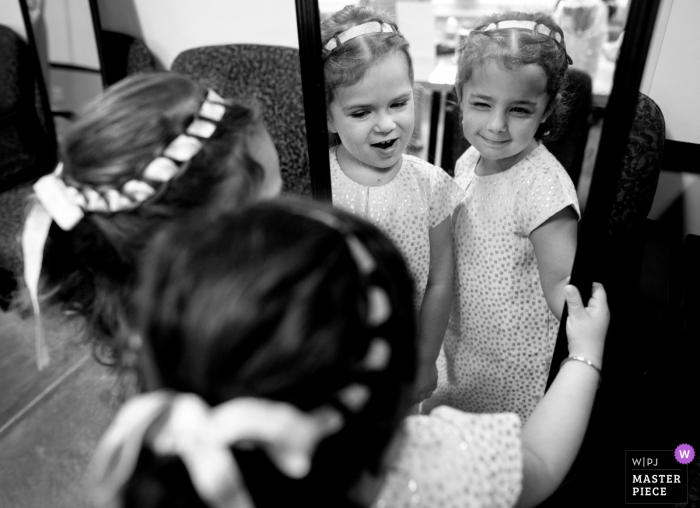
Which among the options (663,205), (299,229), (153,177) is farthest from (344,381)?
(663,205)

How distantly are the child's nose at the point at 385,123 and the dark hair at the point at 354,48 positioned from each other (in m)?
0.06

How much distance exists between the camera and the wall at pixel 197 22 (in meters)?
1.53

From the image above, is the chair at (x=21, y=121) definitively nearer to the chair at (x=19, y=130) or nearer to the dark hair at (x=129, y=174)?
the chair at (x=19, y=130)

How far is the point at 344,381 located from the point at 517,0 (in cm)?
53

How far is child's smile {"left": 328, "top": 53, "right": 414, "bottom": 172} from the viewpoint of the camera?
0.74 meters

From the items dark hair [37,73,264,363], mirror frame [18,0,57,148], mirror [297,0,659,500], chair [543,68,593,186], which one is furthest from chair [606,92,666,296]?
mirror frame [18,0,57,148]

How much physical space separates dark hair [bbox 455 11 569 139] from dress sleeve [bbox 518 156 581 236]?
6cm

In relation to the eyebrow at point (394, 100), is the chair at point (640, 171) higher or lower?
lower

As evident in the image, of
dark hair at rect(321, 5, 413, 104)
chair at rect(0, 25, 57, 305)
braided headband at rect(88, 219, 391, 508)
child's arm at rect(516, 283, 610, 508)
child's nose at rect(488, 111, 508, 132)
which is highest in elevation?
dark hair at rect(321, 5, 413, 104)

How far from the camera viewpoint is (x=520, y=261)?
768mm

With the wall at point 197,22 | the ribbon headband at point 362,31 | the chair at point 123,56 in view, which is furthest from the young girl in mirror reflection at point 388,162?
the chair at point 123,56

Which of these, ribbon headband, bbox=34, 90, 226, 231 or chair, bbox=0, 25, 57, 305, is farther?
chair, bbox=0, 25, 57, 305

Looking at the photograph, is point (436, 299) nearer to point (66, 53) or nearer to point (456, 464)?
point (456, 464)

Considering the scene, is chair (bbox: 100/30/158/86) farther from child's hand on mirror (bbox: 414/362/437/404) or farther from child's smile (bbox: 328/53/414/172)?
child's hand on mirror (bbox: 414/362/437/404)
